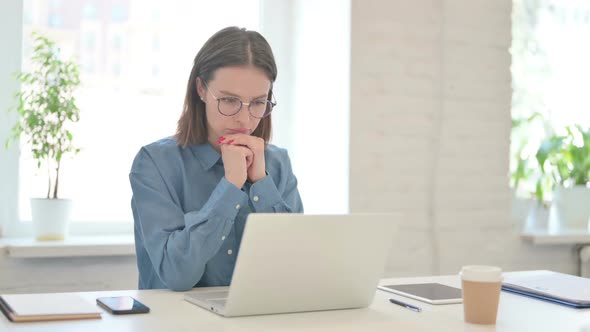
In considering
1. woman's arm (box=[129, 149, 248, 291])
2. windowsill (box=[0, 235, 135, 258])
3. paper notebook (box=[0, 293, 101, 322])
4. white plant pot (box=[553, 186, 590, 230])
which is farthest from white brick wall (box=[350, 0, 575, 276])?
paper notebook (box=[0, 293, 101, 322])

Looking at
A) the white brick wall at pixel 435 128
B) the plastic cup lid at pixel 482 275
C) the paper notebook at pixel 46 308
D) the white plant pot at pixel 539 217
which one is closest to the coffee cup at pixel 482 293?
the plastic cup lid at pixel 482 275

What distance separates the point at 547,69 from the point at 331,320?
2.52 meters

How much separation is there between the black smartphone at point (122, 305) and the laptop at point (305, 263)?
124 millimetres

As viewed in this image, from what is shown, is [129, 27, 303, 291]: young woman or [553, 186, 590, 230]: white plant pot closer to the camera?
[129, 27, 303, 291]: young woman

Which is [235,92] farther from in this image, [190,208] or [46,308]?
[46,308]

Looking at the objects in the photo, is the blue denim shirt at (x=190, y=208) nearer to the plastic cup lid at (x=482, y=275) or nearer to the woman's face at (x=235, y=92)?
the woman's face at (x=235, y=92)

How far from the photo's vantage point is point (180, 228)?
1.75 meters

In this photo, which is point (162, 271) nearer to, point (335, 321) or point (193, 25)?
point (335, 321)

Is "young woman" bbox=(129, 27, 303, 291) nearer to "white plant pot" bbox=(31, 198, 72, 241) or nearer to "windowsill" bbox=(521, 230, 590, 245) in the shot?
"white plant pot" bbox=(31, 198, 72, 241)

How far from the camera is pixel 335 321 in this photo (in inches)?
54.6

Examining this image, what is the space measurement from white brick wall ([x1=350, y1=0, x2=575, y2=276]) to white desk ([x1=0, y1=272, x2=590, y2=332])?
1.33m

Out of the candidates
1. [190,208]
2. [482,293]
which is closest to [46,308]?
[190,208]

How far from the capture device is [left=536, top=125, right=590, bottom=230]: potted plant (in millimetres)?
3344

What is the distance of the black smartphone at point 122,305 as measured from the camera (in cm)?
138
